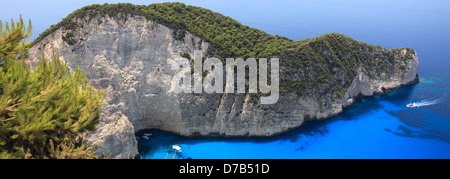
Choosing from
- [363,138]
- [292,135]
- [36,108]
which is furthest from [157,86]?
[363,138]

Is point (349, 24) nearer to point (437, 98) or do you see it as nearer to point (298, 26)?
point (298, 26)

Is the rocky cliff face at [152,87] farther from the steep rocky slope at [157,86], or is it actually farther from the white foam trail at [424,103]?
the white foam trail at [424,103]

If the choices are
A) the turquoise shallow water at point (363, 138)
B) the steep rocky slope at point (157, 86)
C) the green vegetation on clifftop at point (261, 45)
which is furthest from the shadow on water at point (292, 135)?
the green vegetation on clifftop at point (261, 45)

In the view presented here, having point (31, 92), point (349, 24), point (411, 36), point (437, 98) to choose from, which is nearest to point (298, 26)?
point (349, 24)

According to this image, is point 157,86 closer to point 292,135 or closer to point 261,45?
point 261,45

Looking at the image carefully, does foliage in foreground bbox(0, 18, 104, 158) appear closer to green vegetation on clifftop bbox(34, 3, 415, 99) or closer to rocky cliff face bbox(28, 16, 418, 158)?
rocky cliff face bbox(28, 16, 418, 158)
